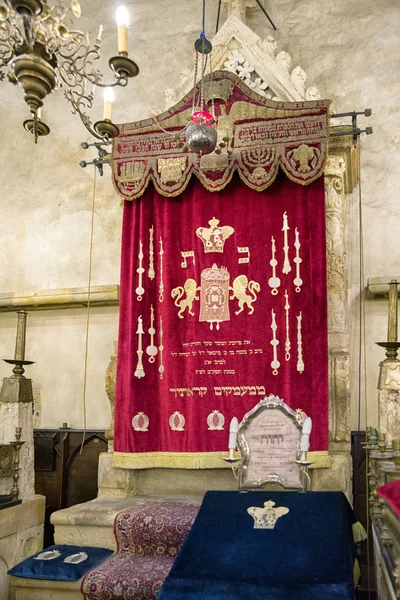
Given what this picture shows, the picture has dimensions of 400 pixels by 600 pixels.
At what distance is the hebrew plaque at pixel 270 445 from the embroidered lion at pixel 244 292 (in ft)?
3.17

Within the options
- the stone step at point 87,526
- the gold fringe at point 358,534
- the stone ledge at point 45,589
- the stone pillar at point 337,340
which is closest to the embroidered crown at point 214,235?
the stone pillar at point 337,340

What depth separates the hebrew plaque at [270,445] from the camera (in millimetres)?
4012

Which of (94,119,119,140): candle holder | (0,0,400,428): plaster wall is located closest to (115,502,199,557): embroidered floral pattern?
(0,0,400,428): plaster wall

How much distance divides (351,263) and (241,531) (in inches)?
122

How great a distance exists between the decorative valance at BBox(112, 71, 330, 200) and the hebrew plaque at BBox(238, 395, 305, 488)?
6.15 ft

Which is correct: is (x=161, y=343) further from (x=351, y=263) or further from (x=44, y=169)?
(x=44, y=169)

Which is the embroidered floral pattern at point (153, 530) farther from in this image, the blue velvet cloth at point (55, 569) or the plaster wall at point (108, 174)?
the plaster wall at point (108, 174)

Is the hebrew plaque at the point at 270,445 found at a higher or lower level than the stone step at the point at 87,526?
higher

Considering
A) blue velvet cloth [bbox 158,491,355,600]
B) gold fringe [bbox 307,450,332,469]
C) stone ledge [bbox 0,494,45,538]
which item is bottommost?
stone ledge [bbox 0,494,45,538]

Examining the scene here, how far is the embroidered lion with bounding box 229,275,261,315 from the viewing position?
16.1ft

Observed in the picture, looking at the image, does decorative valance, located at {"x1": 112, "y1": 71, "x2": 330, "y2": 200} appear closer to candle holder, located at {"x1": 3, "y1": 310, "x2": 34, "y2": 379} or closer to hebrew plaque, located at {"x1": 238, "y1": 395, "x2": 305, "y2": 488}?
candle holder, located at {"x1": 3, "y1": 310, "x2": 34, "y2": 379}

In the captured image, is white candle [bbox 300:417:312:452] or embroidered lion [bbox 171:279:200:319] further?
embroidered lion [bbox 171:279:200:319]

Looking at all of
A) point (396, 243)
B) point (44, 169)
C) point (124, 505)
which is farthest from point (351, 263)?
point (44, 169)

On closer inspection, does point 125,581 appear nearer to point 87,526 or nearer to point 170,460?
point 87,526
